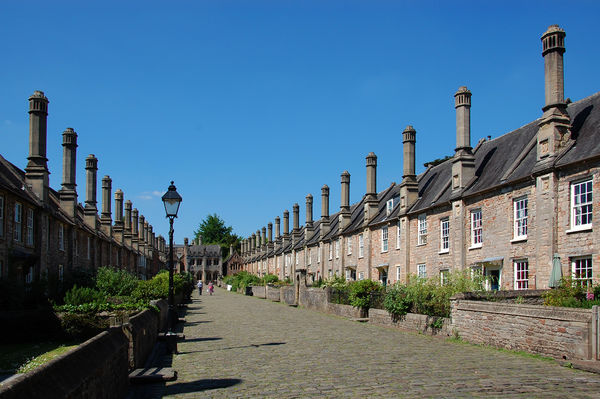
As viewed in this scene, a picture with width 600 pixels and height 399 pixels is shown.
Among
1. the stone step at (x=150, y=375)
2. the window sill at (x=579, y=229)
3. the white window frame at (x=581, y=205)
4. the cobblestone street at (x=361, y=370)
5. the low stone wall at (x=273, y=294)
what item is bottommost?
the low stone wall at (x=273, y=294)

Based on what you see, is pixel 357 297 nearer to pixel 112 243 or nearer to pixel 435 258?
pixel 435 258

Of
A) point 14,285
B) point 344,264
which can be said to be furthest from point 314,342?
point 344,264

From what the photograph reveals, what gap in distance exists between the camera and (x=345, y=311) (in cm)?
2883

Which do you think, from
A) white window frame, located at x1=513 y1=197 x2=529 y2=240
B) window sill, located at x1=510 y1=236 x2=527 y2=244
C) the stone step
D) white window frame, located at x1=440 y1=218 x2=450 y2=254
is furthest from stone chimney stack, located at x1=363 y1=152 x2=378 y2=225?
the stone step

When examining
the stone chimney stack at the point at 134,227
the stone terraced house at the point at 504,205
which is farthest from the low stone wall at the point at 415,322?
Result: the stone chimney stack at the point at 134,227

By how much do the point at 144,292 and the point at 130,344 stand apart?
17242 millimetres

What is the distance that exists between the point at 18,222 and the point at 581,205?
75.2 feet

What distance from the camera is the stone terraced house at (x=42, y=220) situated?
23.7 metres

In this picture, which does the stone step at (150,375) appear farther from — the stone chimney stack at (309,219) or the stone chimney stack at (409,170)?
the stone chimney stack at (309,219)

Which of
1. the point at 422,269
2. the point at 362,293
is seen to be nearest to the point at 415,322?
the point at 362,293

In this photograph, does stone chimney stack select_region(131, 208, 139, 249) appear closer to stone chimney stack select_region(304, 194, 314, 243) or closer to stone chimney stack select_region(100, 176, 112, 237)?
stone chimney stack select_region(100, 176, 112, 237)

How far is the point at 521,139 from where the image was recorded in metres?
26.5

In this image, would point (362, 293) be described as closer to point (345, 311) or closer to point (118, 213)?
point (345, 311)

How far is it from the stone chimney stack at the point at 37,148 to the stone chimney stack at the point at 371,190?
70.0ft
